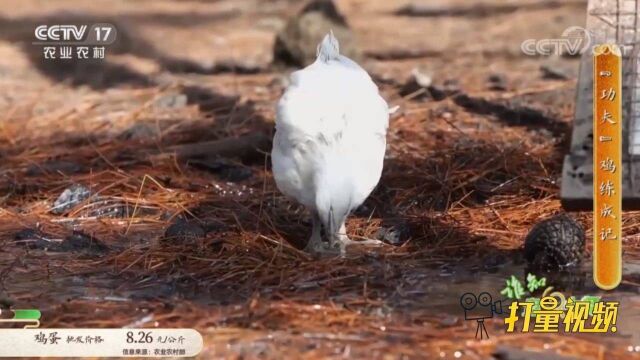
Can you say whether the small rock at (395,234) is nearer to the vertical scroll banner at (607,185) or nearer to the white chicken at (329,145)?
the white chicken at (329,145)

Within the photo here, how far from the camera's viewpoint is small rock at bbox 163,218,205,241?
273 centimetres

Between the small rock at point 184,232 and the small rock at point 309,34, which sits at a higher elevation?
the small rock at point 309,34

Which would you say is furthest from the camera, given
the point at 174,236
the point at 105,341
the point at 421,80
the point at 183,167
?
the point at 421,80

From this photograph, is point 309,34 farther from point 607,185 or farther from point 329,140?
point 607,185

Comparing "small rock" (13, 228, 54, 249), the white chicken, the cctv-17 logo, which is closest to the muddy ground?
"small rock" (13, 228, 54, 249)

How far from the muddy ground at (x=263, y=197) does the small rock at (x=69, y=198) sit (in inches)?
0.5

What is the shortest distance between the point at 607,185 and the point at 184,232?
938 mm

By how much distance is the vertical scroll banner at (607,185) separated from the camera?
2389 millimetres

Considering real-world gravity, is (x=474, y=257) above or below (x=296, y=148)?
below

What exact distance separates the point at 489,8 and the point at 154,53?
1408mm

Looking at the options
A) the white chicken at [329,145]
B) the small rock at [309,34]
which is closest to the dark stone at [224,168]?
the white chicken at [329,145]

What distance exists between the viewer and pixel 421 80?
4152mm

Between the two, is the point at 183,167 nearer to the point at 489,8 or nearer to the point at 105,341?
the point at 105,341

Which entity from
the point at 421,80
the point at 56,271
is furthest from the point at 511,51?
the point at 56,271
